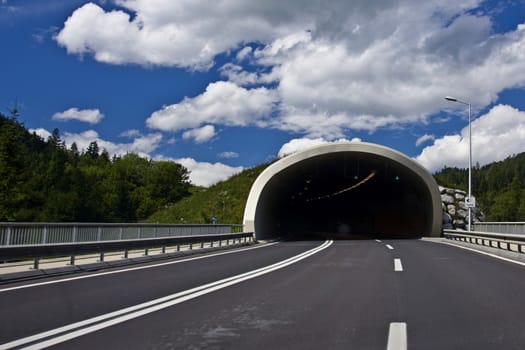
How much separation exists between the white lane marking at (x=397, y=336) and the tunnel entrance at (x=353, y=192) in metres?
27.3

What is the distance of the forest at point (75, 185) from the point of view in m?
60.6

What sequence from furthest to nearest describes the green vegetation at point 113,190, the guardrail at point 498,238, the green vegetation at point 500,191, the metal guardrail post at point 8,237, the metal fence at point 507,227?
the green vegetation at point 500,191, the green vegetation at point 113,190, the metal fence at point 507,227, the guardrail at point 498,238, the metal guardrail post at point 8,237

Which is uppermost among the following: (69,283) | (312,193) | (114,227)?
(312,193)

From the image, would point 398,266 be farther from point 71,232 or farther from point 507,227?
point 507,227

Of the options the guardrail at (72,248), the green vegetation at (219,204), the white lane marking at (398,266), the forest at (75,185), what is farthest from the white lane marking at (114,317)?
the forest at (75,185)

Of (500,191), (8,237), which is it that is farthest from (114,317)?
(500,191)

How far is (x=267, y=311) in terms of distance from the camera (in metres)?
7.16

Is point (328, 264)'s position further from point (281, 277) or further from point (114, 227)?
point (114, 227)

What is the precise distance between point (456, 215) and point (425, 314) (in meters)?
42.3

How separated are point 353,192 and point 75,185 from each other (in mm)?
51197

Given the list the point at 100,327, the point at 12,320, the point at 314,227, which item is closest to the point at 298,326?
the point at 100,327

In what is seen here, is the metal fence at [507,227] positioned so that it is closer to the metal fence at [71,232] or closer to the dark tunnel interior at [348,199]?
the dark tunnel interior at [348,199]

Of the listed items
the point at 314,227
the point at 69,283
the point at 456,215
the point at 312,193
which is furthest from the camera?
the point at 314,227

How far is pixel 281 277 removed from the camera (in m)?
11.4
